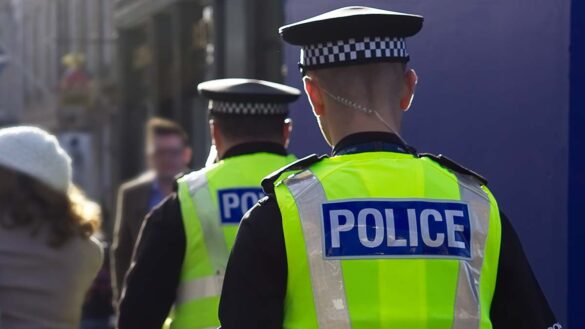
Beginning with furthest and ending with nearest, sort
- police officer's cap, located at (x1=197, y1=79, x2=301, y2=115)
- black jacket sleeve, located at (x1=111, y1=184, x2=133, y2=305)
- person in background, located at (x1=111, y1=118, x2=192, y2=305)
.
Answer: person in background, located at (x1=111, y1=118, x2=192, y2=305), black jacket sleeve, located at (x1=111, y1=184, x2=133, y2=305), police officer's cap, located at (x1=197, y1=79, x2=301, y2=115)

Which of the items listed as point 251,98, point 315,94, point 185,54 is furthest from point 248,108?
point 185,54

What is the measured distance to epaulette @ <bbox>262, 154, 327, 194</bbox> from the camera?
3.09 m

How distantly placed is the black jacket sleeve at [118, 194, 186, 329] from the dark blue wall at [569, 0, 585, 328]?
1.41 m

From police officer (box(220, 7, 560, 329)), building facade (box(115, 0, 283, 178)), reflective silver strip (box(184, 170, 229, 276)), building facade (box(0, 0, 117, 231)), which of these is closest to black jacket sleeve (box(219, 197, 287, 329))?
police officer (box(220, 7, 560, 329))

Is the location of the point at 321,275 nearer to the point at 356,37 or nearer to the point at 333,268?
the point at 333,268

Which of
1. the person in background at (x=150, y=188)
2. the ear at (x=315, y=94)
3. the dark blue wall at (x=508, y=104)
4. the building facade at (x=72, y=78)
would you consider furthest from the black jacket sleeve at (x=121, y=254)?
the building facade at (x=72, y=78)

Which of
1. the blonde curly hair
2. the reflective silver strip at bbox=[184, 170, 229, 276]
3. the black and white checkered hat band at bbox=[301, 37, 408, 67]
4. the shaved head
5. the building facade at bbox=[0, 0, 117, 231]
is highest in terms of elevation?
the black and white checkered hat band at bbox=[301, 37, 408, 67]

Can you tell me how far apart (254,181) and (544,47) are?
1.33 m

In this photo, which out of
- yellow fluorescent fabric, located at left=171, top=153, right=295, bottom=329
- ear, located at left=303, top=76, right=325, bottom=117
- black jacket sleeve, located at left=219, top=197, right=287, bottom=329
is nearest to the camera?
black jacket sleeve, located at left=219, top=197, right=287, bottom=329

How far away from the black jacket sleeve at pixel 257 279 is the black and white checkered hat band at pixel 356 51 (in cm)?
42

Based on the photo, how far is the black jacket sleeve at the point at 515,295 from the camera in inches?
121

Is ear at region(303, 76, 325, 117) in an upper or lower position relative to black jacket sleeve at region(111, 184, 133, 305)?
upper

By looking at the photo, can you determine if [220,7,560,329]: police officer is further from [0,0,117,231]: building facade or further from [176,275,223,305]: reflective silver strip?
[0,0,117,231]: building facade

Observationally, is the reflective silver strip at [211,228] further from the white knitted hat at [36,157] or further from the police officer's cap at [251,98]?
the white knitted hat at [36,157]
